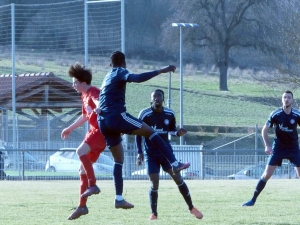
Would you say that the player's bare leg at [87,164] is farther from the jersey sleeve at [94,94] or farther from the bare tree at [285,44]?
the bare tree at [285,44]

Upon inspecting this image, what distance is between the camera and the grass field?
1135 centimetres

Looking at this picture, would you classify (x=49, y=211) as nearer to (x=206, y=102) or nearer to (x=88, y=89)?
(x=88, y=89)

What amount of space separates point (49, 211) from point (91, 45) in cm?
1606

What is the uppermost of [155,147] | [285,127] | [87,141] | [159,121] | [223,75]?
[223,75]

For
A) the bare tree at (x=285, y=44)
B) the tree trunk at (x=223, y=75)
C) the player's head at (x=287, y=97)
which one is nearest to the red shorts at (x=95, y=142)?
the player's head at (x=287, y=97)

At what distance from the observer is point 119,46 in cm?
2680

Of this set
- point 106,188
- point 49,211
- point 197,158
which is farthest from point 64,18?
point 49,211

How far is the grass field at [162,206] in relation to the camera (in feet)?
37.2

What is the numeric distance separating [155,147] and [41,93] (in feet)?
55.0

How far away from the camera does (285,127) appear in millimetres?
13297

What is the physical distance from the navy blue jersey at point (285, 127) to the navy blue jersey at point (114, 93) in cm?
348

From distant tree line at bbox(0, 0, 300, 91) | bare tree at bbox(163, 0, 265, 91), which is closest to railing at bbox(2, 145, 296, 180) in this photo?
distant tree line at bbox(0, 0, 300, 91)

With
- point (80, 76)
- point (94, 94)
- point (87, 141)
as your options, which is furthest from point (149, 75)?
point (87, 141)

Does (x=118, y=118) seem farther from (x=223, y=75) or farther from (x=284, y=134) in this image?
(x=223, y=75)
